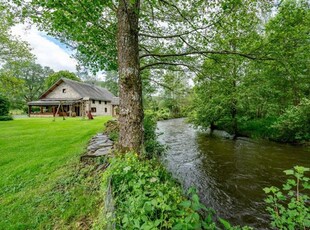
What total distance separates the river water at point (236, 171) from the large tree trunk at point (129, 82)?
267 cm

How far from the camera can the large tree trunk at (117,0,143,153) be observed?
11.5 ft

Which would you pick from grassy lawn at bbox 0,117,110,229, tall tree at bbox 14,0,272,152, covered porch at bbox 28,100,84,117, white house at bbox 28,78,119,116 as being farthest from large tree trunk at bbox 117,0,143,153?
covered porch at bbox 28,100,84,117

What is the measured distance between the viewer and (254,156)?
8.09m

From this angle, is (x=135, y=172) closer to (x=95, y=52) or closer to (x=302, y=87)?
(x=95, y=52)

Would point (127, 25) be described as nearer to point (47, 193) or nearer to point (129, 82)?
point (129, 82)

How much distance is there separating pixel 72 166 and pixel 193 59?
4.52m

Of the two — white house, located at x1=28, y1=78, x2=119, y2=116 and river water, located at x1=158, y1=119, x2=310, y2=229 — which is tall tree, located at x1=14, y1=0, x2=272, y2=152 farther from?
white house, located at x1=28, y1=78, x2=119, y2=116

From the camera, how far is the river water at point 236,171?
4.19 metres

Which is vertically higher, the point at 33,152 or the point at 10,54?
the point at 10,54

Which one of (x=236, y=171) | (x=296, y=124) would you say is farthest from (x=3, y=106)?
(x=296, y=124)

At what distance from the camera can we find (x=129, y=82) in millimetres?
3494

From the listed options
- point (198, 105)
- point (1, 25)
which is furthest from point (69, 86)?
point (198, 105)

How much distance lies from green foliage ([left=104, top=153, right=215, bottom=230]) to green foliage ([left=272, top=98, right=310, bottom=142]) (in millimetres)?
9855

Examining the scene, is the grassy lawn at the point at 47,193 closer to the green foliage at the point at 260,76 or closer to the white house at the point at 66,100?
the green foliage at the point at 260,76
